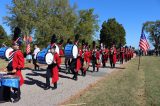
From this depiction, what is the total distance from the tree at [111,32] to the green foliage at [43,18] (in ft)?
118

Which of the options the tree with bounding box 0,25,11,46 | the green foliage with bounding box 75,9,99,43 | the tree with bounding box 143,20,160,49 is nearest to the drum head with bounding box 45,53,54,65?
the tree with bounding box 0,25,11,46

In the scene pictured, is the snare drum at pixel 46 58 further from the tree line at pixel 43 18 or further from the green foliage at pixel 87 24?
the green foliage at pixel 87 24

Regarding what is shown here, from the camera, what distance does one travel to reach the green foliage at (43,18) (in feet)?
195

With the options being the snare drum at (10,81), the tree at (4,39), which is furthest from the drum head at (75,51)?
the tree at (4,39)

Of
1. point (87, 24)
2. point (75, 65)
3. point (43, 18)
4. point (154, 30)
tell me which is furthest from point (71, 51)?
point (154, 30)

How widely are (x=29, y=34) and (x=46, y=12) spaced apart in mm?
4792

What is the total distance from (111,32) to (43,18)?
152 ft

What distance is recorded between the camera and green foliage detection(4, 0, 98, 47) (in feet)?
195

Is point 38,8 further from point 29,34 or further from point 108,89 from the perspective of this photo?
point 108,89

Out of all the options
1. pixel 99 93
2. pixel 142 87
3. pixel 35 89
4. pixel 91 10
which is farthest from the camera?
pixel 91 10

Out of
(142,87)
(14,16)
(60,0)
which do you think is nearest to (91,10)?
(60,0)

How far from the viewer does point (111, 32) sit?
4124 inches

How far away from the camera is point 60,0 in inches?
2571

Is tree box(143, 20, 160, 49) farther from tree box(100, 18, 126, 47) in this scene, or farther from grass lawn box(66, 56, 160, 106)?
grass lawn box(66, 56, 160, 106)
